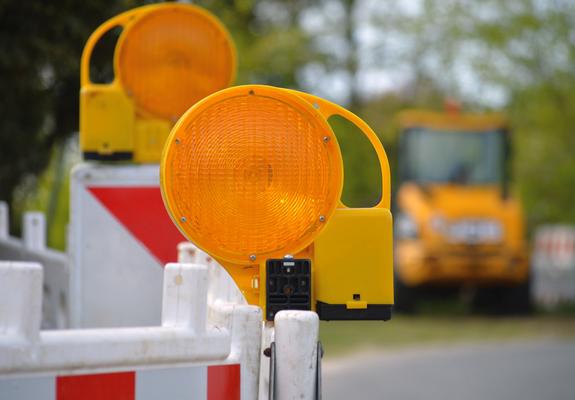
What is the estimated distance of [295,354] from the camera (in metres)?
2.01

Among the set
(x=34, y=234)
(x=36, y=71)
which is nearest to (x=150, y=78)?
(x=34, y=234)

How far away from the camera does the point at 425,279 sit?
45.8 feet

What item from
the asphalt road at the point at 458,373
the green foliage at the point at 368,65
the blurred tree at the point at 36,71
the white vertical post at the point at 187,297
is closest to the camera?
the white vertical post at the point at 187,297

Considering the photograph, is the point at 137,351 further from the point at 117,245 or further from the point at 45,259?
the point at 45,259

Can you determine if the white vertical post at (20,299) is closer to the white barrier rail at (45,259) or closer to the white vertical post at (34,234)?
the white barrier rail at (45,259)

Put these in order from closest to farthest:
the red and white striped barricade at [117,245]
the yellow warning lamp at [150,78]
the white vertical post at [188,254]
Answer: the white vertical post at [188,254]
the red and white striped barricade at [117,245]
the yellow warning lamp at [150,78]

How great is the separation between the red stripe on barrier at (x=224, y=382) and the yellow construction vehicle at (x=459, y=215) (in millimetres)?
11884

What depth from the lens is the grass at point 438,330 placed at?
11617mm

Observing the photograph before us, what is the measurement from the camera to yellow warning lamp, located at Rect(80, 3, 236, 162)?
3500 millimetres

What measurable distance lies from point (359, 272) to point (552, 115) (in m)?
17.6

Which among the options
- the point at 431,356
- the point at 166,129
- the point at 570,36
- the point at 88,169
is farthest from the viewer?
the point at 570,36

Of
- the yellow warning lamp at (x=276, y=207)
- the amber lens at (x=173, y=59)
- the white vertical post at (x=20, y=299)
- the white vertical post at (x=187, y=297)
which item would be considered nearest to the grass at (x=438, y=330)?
the amber lens at (x=173, y=59)

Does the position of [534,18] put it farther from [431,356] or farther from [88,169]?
[88,169]

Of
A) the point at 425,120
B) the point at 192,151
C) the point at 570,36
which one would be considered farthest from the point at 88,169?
the point at 570,36
